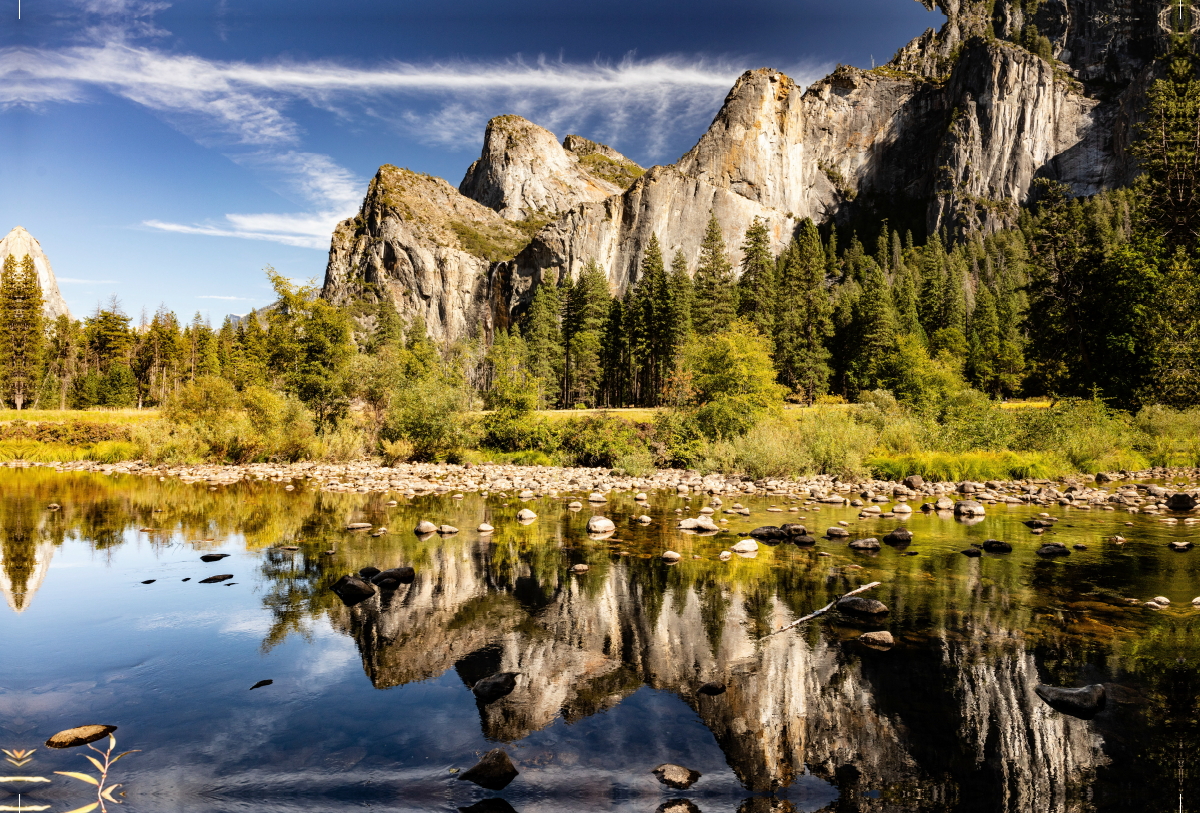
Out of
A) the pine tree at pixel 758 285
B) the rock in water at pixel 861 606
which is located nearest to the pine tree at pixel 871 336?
the pine tree at pixel 758 285

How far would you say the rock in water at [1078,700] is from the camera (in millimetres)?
5391

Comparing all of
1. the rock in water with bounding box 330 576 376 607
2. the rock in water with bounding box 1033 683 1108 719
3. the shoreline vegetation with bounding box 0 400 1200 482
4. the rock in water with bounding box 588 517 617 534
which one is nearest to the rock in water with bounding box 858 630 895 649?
the rock in water with bounding box 1033 683 1108 719

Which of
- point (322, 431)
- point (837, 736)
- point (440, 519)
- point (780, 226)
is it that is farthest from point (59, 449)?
point (780, 226)

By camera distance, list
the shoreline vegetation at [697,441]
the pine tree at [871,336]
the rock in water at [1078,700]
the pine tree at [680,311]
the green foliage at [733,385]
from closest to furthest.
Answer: the rock in water at [1078,700] < the shoreline vegetation at [697,441] < the green foliage at [733,385] < the pine tree at [871,336] < the pine tree at [680,311]

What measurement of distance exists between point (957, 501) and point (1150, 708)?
46.0 ft

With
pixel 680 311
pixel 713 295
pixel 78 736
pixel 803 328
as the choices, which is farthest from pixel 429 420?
pixel 803 328

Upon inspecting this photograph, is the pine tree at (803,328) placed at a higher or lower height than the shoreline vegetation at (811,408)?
higher

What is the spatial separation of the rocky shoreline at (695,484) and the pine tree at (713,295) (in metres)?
38.9

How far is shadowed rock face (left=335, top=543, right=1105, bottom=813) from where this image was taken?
4.67 metres

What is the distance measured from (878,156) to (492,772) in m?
211

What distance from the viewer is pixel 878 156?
178m

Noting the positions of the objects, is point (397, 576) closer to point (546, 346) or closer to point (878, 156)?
point (546, 346)

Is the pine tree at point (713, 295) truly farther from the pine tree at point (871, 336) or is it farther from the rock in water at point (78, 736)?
the rock in water at point (78, 736)

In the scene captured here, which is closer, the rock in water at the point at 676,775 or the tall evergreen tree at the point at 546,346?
the rock in water at the point at 676,775
